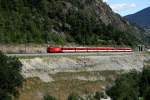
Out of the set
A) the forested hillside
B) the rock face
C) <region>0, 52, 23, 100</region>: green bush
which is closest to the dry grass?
the rock face

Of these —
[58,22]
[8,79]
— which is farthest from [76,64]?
[58,22]

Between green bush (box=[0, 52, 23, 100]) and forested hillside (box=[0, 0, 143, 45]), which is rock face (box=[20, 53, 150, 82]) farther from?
forested hillside (box=[0, 0, 143, 45])

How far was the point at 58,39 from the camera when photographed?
401ft

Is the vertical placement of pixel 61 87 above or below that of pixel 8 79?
below

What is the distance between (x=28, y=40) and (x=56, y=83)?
Answer: 151 ft

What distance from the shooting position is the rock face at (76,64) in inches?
2533

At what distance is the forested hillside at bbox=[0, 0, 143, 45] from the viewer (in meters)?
114

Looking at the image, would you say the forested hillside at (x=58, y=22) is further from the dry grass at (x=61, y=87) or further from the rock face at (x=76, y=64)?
the dry grass at (x=61, y=87)

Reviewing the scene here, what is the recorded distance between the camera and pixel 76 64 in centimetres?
7581

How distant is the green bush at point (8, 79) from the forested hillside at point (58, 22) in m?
43.2

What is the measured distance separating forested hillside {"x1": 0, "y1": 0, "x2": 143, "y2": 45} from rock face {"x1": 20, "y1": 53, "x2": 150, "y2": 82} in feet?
74.3

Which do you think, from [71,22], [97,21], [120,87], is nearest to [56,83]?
[120,87]

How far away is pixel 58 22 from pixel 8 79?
79849 mm

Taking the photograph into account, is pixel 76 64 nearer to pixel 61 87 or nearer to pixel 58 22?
pixel 61 87
